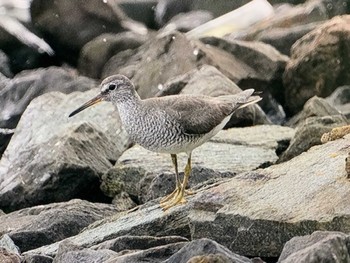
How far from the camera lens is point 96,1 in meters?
18.1

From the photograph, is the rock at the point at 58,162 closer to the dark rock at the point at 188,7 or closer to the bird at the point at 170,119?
the bird at the point at 170,119

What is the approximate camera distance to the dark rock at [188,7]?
2092 cm

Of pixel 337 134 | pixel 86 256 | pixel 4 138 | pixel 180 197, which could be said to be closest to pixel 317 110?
pixel 337 134

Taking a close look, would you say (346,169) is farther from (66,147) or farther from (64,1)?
(64,1)

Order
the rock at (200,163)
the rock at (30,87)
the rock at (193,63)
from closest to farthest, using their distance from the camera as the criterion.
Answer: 1. the rock at (200,163)
2. the rock at (193,63)
3. the rock at (30,87)

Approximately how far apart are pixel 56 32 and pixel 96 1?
98 cm

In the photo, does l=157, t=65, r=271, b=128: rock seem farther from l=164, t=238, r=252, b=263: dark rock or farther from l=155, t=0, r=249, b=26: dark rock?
l=155, t=0, r=249, b=26: dark rock

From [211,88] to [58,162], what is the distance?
2.60m

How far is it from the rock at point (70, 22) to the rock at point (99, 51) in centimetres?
31

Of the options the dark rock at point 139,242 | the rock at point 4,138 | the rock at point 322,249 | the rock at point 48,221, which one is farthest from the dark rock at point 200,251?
the rock at point 4,138

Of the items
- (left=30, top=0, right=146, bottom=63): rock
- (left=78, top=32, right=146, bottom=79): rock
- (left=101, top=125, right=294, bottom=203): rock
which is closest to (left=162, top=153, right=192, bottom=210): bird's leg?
(left=101, top=125, right=294, bottom=203): rock

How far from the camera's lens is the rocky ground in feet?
22.6

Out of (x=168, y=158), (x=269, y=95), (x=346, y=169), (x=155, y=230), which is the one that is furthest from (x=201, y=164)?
(x=269, y=95)

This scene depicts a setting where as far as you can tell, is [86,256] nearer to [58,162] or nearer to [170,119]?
[170,119]
